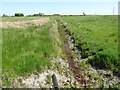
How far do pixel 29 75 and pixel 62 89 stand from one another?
235cm

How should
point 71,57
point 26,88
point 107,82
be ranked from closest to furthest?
point 26,88, point 107,82, point 71,57

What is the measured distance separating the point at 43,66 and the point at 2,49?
162 inches

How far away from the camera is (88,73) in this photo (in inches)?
495

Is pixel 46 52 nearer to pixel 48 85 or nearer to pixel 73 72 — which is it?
pixel 73 72

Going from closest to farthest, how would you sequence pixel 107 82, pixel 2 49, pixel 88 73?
pixel 107 82, pixel 88 73, pixel 2 49

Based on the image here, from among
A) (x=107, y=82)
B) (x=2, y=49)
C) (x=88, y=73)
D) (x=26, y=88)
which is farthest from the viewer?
(x=2, y=49)

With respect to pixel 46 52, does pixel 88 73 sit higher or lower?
lower

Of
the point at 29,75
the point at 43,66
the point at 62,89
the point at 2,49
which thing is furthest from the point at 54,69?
the point at 2,49

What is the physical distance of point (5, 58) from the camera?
13078 millimetres

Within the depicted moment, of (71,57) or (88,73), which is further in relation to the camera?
(71,57)

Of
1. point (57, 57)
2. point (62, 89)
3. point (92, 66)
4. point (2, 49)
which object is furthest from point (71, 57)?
point (62, 89)

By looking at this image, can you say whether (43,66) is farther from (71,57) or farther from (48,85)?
(71,57)

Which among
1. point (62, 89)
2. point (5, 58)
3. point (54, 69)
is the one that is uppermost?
point (5, 58)

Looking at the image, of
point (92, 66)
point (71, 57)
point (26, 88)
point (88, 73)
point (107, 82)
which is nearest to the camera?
point (26, 88)
